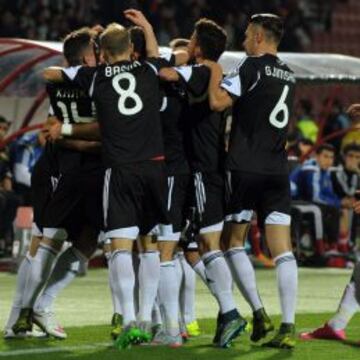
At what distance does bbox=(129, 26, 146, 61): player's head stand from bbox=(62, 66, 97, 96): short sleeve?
57cm

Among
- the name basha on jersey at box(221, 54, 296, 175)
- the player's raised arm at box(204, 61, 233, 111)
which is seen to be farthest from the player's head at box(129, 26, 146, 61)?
the name basha on jersey at box(221, 54, 296, 175)

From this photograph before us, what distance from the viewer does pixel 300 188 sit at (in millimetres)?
18062

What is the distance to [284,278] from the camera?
29.9 feet

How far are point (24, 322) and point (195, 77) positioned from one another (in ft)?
6.44

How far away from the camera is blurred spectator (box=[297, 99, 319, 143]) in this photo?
23.2 meters

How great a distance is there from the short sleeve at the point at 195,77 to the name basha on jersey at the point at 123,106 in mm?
200

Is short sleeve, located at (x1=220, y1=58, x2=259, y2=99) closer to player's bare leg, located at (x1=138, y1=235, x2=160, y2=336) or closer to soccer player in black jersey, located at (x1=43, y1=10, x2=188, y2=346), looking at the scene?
soccer player in black jersey, located at (x1=43, y1=10, x2=188, y2=346)

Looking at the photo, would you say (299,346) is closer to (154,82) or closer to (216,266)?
(216,266)

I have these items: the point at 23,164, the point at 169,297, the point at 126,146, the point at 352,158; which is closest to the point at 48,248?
the point at 169,297

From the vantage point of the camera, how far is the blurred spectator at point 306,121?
23214 millimetres

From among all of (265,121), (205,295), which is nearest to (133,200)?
(265,121)

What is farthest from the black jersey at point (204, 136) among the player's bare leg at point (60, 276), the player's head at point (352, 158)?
the player's head at point (352, 158)

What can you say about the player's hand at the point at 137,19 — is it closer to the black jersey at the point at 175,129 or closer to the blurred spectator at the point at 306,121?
the black jersey at the point at 175,129

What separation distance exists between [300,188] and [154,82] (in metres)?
9.21
